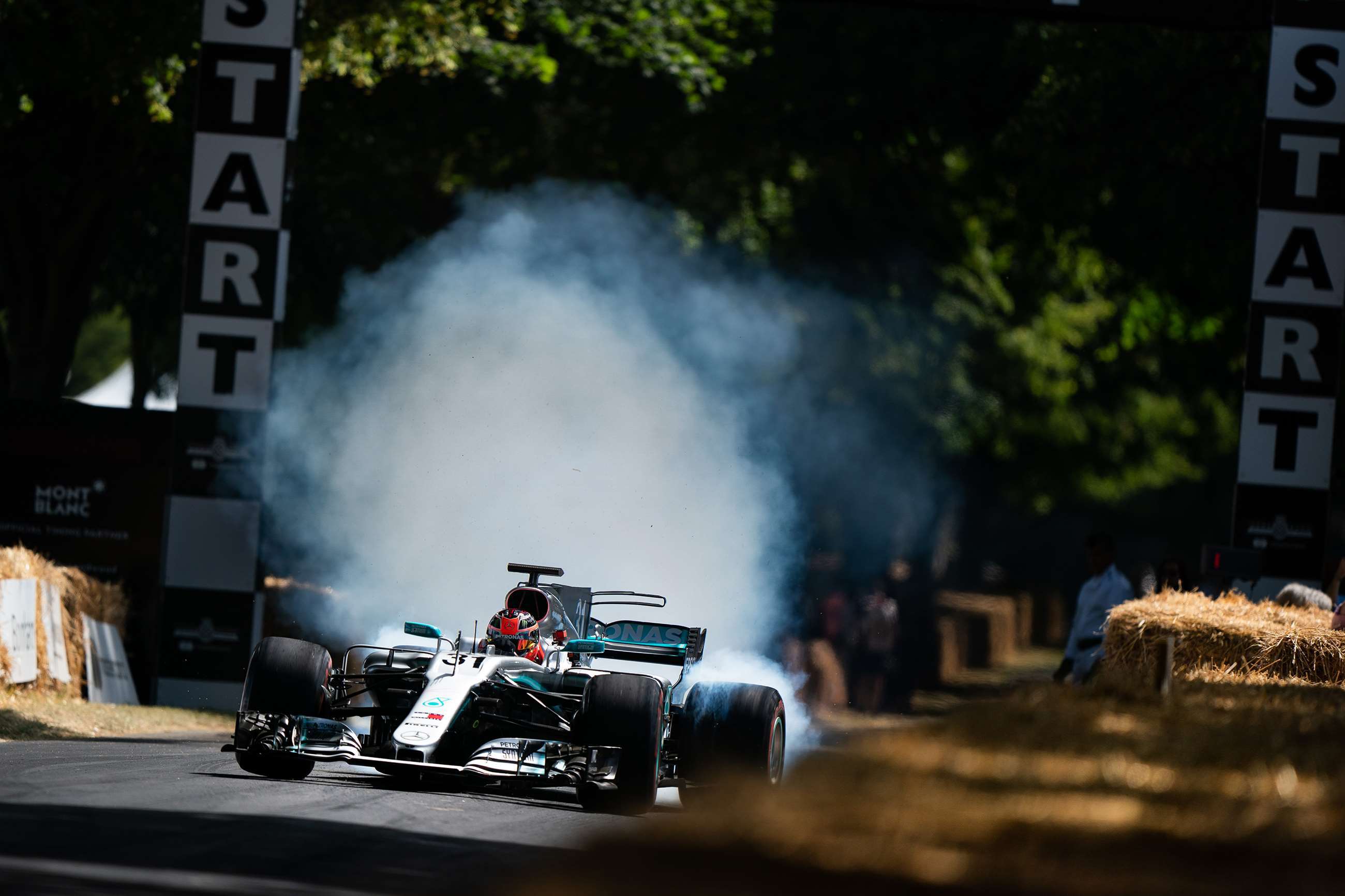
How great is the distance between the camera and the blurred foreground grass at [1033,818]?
4988mm

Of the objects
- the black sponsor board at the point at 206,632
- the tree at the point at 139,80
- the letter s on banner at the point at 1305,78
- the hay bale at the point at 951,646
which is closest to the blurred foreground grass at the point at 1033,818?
the black sponsor board at the point at 206,632

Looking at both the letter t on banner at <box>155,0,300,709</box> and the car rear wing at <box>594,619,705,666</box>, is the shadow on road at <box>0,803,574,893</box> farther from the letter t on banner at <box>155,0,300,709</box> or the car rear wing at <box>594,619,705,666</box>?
the letter t on banner at <box>155,0,300,709</box>

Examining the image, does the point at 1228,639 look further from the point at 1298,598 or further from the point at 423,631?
the point at 423,631

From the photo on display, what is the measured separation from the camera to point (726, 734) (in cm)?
1117

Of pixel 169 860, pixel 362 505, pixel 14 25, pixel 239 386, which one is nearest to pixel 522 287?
pixel 362 505

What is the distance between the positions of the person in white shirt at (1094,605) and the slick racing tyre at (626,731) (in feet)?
15.0

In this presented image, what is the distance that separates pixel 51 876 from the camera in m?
6.87

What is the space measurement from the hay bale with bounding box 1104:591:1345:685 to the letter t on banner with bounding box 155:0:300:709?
26.1 ft

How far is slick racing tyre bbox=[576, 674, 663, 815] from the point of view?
10.5 metres

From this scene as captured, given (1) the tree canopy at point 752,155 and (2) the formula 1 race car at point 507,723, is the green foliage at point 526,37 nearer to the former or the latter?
(1) the tree canopy at point 752,155

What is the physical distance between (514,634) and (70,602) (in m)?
5.80

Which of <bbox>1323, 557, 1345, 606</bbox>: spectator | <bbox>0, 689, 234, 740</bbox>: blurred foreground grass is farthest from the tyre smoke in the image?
<bbox>1323, 557, 1345, 606</bbox>: spectator

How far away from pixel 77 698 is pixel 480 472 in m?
4.23

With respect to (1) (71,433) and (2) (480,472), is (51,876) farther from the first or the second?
(1) (71,433)
